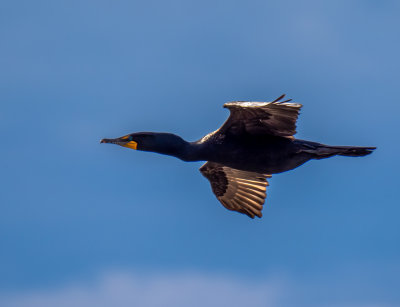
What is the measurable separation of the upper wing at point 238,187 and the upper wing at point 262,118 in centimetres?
265

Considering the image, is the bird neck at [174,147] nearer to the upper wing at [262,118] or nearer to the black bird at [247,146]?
the black bird at [247,146]

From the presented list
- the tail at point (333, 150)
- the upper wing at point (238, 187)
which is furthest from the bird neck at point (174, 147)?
the upper wing at point (238, 187)

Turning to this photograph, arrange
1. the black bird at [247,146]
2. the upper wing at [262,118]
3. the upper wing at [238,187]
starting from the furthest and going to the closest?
the upper wing at [238,187]
the black bird at [247,146]
the upper wing at [262,118]

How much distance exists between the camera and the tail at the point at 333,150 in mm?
15508

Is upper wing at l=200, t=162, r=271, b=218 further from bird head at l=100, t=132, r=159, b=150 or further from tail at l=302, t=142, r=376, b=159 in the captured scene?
bird head at l=100, t=132, r=159, b=150

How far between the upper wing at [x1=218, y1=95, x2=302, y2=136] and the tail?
53cm

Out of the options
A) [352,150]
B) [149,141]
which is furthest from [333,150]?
[149,141]

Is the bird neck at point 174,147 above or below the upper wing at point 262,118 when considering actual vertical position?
below

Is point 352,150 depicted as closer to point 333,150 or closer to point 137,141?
point 333,150

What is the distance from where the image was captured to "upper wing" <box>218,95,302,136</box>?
14664mm

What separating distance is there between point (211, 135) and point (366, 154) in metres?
3.00

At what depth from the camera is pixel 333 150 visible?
1555cm

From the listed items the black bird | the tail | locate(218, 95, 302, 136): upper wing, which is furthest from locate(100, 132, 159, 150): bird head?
the tail

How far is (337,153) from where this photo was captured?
15594 mm
